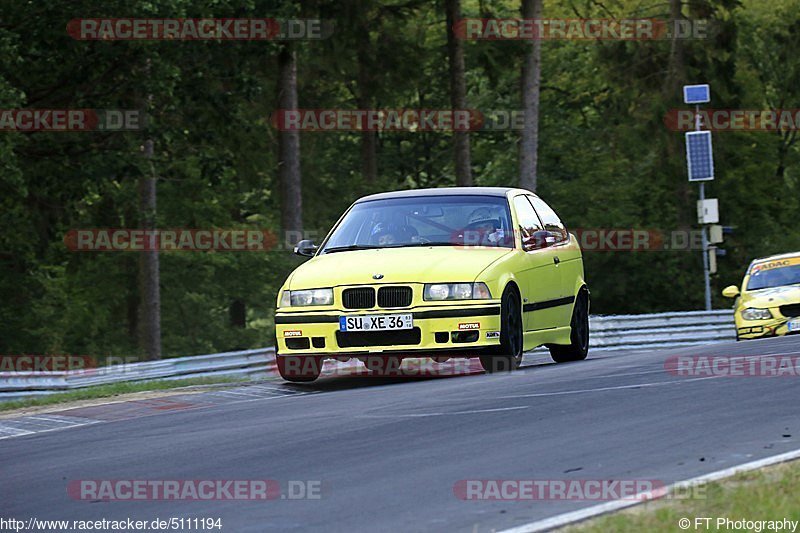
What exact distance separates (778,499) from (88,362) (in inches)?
1409

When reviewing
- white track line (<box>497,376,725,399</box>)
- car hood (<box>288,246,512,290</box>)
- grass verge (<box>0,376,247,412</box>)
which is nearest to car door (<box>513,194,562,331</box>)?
car hood (<box>288,246,512,290</box>)

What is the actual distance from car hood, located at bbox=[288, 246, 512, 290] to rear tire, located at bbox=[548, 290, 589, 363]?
2437 mm

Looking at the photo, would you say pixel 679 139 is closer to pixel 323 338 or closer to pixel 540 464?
pixel 323 338

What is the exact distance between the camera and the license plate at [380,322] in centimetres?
1282

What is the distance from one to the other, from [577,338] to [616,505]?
Result: 947cm

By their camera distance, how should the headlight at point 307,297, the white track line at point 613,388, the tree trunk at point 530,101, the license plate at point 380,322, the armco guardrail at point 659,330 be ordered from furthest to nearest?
the tree trunk at point 530,101 < the armco guardrail at point 659,330 < the headlight at point 307,297 < the license plate at point 380,322 < the white track line at point 613,388

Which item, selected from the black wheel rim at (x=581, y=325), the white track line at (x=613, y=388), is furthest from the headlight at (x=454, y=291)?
the black wheel rim at (x=581, y=325)

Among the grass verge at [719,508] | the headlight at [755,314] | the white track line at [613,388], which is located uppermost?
the headlight at [755,314]

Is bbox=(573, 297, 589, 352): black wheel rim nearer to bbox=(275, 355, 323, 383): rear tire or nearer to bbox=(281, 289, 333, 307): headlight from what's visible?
bbox=(275, 355, 323, 383): rear tire

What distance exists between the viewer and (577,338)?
16.1 m

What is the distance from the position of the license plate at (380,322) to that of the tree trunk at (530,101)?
24368mm

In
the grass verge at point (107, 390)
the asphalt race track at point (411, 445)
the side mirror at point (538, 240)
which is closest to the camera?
the asphalt race track at point (411, 445)

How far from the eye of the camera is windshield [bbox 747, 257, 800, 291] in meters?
24.2

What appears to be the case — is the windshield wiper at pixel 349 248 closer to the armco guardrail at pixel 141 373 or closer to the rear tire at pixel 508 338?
the rear tire at pixel 508 338
